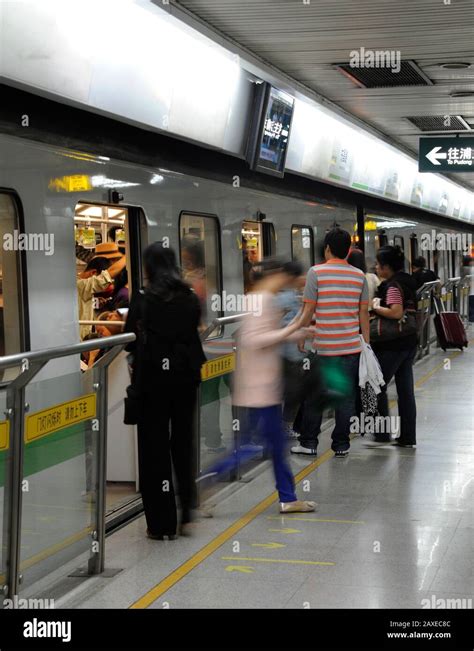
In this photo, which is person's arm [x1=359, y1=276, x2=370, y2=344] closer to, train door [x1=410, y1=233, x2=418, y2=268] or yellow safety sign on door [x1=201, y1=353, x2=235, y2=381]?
yellow safety sign on door [x1=201, y1=353, x2=235, y2=381]

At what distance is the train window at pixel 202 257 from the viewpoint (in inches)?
339

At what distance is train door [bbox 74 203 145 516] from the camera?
22.8 feet

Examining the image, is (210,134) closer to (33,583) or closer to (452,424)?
(452,424)

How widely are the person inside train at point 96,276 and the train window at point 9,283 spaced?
339 centimetres

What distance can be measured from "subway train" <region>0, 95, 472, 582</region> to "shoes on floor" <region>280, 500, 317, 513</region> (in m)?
0.65

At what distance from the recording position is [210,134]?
848 cm

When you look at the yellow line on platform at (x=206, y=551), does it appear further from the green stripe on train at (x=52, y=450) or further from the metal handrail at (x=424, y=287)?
the metal handrail at (x=424, y=287)

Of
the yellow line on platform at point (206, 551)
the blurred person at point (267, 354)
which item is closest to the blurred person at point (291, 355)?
the blurred person at point (267, 354)

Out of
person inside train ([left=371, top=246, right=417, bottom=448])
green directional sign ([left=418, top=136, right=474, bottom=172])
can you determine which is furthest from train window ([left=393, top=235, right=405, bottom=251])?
person inside train ([left=371, top=246, right=417, bottom=448])

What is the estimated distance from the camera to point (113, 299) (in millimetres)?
9164

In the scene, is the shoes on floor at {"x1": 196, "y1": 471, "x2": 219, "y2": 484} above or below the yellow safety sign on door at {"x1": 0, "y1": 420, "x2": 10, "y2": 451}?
below

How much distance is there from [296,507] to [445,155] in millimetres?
8557

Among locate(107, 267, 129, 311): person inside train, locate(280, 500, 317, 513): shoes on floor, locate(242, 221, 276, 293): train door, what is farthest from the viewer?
locate(242, 221, 276, 293): train door

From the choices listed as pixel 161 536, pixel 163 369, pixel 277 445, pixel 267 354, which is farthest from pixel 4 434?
pixel 277 445
